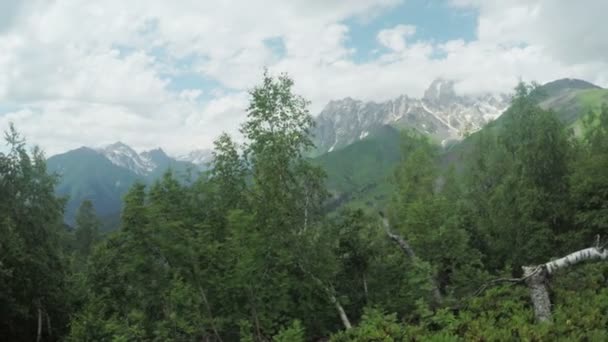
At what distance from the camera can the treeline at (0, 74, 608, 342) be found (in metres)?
12.5

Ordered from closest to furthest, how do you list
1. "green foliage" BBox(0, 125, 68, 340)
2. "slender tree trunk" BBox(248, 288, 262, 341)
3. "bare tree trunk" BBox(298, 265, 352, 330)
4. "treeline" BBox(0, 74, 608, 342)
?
"treeline" BBox(0, 74, 608, 342), "slender tree trunk" BBox(248, 288, 262, 341), "bare tree trunk" BBox(298, 265, 352, 330), "green foliage" BBox(0, 125, 68, 340)

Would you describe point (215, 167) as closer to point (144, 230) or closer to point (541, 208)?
point (144, 230)

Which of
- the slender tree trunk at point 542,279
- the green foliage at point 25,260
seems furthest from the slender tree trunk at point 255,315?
the green foliage at point 25,260

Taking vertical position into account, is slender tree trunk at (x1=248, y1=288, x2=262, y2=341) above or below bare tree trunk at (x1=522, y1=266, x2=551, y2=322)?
below

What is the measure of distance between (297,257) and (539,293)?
12.9 meters

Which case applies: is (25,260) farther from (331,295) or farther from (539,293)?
(539,293)

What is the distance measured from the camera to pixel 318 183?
29.2 meters

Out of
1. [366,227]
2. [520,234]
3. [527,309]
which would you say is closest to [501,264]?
[520,234]

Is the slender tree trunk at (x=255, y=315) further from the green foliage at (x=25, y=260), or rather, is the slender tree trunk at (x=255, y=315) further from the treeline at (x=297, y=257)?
the green foliage at (x=25, y=260)

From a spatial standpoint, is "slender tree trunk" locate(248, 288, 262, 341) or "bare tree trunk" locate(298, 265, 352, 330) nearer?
"slender tree trunk" locate(248, 288, 262, 341)

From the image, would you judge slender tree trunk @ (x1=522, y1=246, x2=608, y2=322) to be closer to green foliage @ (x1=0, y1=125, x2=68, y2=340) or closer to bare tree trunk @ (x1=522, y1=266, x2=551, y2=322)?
bare tree trunk @ (x1=522, y1=266, x2=551, y2=322)

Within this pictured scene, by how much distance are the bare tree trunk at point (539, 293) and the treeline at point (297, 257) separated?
0.09 meters

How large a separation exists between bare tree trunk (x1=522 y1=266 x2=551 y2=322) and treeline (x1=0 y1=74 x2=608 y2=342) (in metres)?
0.09

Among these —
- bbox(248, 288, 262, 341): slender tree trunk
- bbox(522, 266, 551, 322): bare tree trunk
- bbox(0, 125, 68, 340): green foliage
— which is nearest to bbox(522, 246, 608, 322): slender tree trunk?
bbox(522, 266, 551, 322): bare tree trunk
